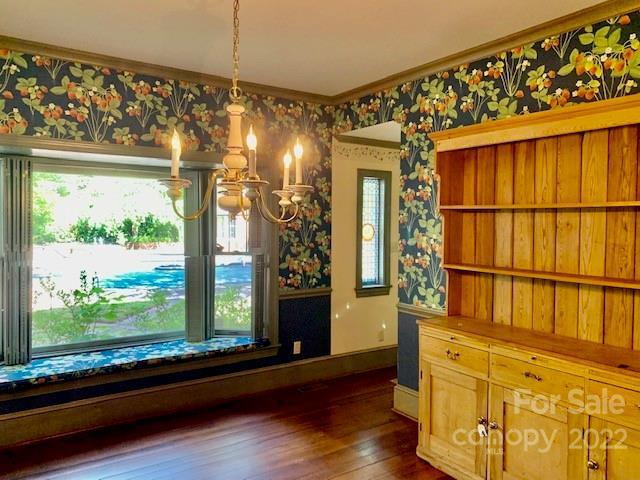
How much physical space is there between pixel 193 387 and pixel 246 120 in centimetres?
227

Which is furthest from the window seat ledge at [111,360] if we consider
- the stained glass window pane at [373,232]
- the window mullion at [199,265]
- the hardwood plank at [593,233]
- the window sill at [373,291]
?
the hardwood plank at [593,233]

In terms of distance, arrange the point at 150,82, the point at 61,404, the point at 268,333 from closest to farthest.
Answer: the point at 61,404 → the point at 150,82 → the point at 268,333

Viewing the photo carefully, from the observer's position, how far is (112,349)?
3.97 m

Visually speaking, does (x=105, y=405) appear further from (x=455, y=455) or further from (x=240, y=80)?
(x=240, y=80)

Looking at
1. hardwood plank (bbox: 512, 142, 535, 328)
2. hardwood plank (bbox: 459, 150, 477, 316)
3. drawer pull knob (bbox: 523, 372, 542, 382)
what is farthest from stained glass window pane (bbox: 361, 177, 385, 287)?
drawer pull knob (bbox: 523, 372, 542, 382)

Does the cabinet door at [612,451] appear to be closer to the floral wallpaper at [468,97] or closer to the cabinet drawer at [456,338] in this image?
the cabinet drawer at [456,338]

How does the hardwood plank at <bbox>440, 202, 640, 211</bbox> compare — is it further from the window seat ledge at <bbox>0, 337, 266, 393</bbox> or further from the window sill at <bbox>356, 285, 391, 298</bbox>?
the window seat ledge at <bbox>0, 337, 266, 393</bbox>

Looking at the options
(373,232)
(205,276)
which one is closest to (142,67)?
(205,276)

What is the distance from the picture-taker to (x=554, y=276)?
2.62 m

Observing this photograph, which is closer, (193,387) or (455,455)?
(455,455)

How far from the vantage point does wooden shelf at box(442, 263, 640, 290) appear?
2344mm

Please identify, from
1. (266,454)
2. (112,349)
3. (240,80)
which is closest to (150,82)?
(240,80)

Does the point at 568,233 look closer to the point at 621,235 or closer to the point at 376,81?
the point at 621,235

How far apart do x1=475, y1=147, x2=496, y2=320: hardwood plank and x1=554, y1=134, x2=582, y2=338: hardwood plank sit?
43 cm
